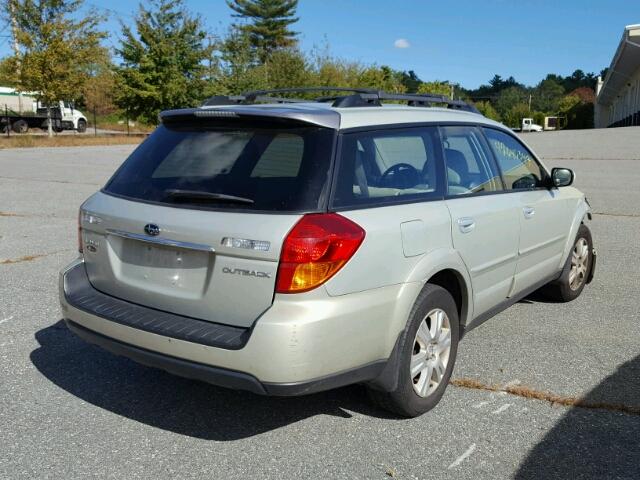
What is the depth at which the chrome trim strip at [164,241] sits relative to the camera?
3029 mm

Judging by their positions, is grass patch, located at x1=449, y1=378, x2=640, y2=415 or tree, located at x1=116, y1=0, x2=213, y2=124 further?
tree, located at x1=116, y1=0, x2=213, y2=124

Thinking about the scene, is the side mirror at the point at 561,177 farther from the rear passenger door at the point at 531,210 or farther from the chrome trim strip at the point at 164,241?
the chrome trim strip at the point at 164,241

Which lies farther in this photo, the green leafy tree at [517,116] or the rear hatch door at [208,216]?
the green leafy tree at [517,116]

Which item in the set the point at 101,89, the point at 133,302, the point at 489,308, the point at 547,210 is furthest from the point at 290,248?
the point at 101,89

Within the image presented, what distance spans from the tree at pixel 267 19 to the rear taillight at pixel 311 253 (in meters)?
66.4

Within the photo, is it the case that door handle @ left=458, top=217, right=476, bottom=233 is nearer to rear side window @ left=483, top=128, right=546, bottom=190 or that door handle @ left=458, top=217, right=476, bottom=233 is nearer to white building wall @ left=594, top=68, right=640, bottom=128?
rear side window @ left=483, top=128, right=546, bottom=190

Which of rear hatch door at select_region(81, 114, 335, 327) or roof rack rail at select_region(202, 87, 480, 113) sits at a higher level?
roof rack rail at select_region(202, 87, 480, 113)

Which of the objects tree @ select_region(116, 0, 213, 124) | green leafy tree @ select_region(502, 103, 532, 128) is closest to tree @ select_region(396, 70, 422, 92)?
green leafy tree @ select_region(502, 103, 532, 128)

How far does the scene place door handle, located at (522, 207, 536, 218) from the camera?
4539 millimetres

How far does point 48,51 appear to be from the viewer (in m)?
34.0

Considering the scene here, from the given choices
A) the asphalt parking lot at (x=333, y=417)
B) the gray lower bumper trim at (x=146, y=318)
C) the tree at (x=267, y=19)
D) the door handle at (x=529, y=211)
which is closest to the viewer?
the gray lower bumper trim at (x=146, y=318)

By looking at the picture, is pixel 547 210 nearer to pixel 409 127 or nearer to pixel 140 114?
pixel 409 127

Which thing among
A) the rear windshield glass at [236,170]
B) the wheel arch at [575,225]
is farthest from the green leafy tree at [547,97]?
the rear windshield glass at [236,170]

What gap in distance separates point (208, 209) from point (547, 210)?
2.90 metres
